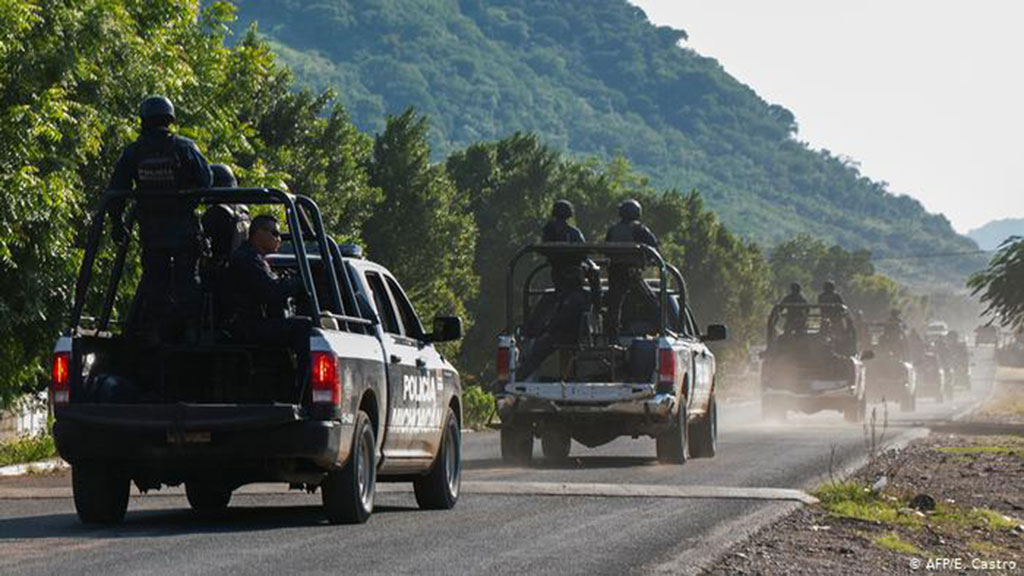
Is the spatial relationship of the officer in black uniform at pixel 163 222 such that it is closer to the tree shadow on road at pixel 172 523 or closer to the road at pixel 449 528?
the tree shadow on road at pixel 172 523

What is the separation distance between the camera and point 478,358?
55781 millimetres

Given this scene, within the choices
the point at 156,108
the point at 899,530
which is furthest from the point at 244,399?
the point at 899,530

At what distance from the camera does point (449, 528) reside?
1317 cm

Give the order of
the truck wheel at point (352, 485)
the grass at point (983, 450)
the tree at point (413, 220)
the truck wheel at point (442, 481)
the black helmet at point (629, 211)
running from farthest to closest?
the tree at point (413, 220)
the grass at point (983, 450)
the black helmet at point (629, 211)
the truck wheel at point (442, 481)
the truck wheel at point (352, 485)

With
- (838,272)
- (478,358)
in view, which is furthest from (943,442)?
(838,272)

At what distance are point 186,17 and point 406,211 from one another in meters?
22.9

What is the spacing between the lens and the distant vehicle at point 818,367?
39.4m

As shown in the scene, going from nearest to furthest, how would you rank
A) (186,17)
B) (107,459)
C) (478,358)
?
(107,459), (186,17), (478,358)

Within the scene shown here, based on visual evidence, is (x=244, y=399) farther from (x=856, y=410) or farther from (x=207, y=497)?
(x=856, y=410)

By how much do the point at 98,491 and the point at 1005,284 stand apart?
106 ft

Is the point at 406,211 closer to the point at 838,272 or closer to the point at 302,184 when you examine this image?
the point at 302,184

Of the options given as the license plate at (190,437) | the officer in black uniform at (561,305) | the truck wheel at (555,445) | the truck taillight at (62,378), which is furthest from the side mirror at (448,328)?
the truck wheel at (555,445)

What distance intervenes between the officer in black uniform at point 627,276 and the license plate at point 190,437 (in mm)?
10945

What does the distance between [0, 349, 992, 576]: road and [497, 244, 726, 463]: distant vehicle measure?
883 millimetres
